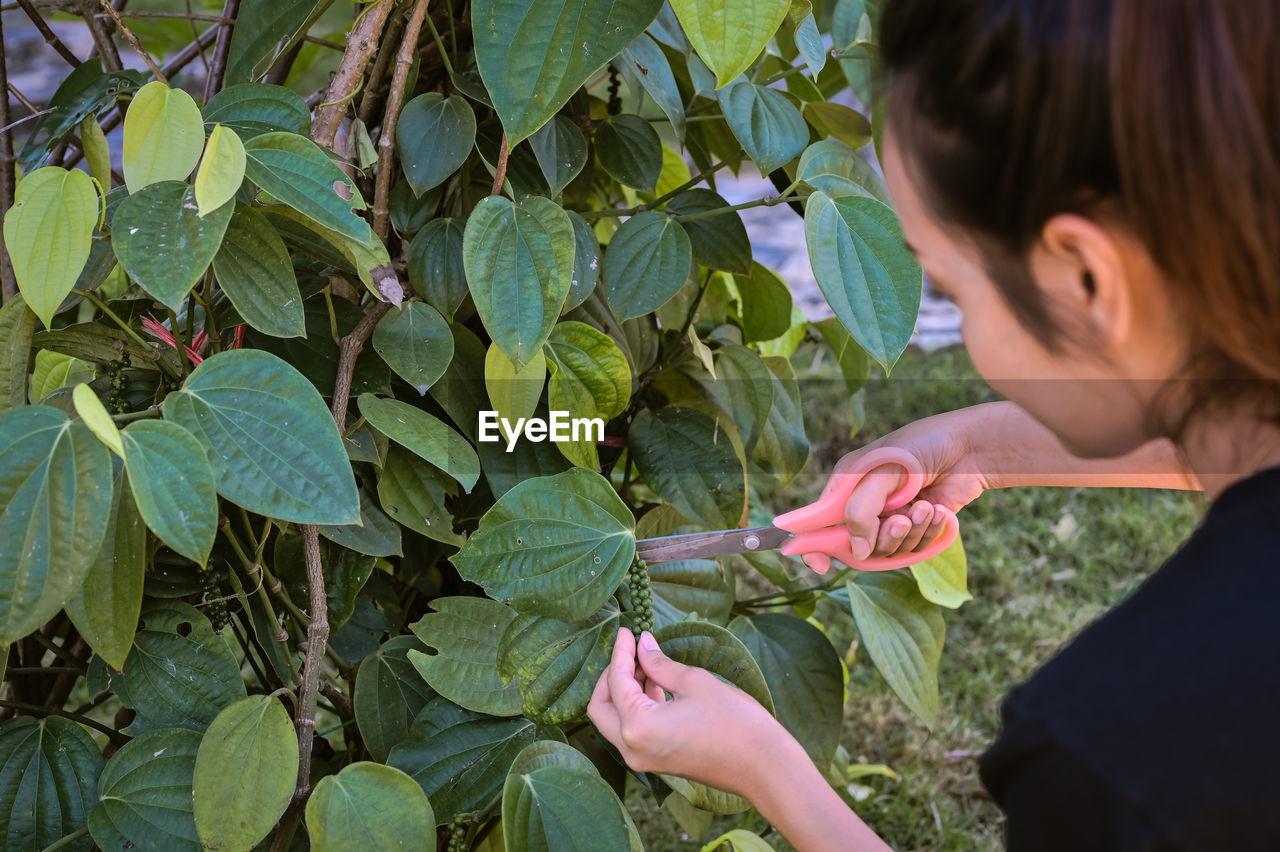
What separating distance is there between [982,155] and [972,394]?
1987 millimetres

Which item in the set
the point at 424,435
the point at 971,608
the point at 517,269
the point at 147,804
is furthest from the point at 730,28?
the point at 971,608

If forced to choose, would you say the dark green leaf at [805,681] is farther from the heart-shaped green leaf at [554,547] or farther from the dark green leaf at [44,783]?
the dark green leaf at [44,783]

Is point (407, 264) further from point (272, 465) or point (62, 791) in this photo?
point (62, 791)

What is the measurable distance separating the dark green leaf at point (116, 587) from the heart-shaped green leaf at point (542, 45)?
1.14ft

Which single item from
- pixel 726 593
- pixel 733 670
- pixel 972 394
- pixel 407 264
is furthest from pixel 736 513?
pixel 972 394

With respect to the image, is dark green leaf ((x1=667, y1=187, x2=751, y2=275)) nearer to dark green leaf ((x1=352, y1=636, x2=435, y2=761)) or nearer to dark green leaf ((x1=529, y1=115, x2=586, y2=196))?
dark green leaf ((x1=529, y1=115, x2=586, y2=196))

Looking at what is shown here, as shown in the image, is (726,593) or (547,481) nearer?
(547,481)

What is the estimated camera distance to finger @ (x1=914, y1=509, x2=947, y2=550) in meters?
0.87

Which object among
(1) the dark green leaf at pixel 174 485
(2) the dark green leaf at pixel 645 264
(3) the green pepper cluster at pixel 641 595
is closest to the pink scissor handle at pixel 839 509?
(3) the green pepper cluster at pixel 641 595

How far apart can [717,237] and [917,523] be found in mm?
323

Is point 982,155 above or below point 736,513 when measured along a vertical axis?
above

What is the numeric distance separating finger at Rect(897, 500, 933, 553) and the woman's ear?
1.18 feet

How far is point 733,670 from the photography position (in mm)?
782

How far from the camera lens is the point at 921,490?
0.90 metres
